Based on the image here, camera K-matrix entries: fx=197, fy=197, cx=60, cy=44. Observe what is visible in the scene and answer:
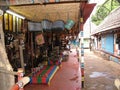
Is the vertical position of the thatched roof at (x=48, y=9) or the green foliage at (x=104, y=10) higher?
the green foliage at (x=104, y=10)

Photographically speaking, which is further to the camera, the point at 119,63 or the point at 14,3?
the point at 119,63

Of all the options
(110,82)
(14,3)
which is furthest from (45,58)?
(14,3)

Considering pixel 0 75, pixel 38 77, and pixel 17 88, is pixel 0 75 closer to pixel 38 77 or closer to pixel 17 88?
pixel 17 88

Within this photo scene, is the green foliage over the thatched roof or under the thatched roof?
over

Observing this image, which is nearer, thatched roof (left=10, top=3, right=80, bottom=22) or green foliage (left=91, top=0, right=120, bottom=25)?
thatched roof (left=10, top=3, right=80, bottom=22)

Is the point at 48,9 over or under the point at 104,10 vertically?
under

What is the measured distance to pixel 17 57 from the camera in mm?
8453

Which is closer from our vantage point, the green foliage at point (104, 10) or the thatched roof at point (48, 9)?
the thatched roof at point (48, 9)

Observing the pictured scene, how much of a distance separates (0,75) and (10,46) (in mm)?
4361

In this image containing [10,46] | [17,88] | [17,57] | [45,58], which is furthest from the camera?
[45,58]

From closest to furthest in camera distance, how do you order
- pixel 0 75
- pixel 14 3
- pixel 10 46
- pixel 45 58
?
pixel 0 75, pixel 14 3, pixel 10 46, pixel 45 58

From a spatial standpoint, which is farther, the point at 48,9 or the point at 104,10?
the point at 104,10

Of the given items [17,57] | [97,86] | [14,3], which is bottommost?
[97,86]

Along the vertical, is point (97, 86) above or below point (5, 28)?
below
